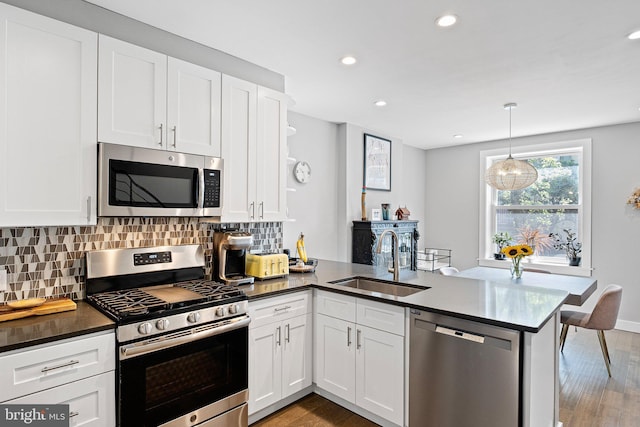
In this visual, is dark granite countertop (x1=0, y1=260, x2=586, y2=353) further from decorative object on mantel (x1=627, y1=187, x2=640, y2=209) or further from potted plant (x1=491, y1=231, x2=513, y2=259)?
decorative object on mantel (x1=627, y1=187, x2=640, y2=209)

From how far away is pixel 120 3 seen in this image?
83.0 inches

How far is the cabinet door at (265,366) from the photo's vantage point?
2330 mm

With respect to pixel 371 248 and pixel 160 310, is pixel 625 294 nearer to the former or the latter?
pixel 371 248

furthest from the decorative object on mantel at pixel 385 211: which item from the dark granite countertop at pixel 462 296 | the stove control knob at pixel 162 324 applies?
the stove control knob at pixel 162 324

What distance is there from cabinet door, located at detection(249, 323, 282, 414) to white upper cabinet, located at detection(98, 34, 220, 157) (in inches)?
50.3

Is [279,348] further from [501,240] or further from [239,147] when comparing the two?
[501,240]

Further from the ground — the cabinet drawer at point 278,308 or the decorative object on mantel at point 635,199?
the decorative object on mantel at point 635,199

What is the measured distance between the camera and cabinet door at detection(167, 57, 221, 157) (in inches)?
90.8

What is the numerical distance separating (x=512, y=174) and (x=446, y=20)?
92.3 inches

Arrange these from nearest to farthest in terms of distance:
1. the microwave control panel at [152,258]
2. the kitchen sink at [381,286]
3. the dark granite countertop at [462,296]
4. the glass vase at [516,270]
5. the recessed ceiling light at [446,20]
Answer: the dark granite countertop at [462,296]
the recessed ceiling light at [446,20]
the microwave control panel at [152,258]
the kitchen sink at [381,286]
the glass vase at [516,270]

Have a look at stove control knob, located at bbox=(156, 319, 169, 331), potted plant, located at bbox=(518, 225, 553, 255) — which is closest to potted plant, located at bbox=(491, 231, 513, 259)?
potted plant, located at bbox=(518, 225, 553, 255)

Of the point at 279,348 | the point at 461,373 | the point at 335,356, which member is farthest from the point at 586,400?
the point at 279,348

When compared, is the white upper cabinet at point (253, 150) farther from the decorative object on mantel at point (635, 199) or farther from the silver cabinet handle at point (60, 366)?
the decorative object on mantel at point (635, 199)

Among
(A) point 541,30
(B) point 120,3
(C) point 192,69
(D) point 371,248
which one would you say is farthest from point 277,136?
(D) point 371,248
